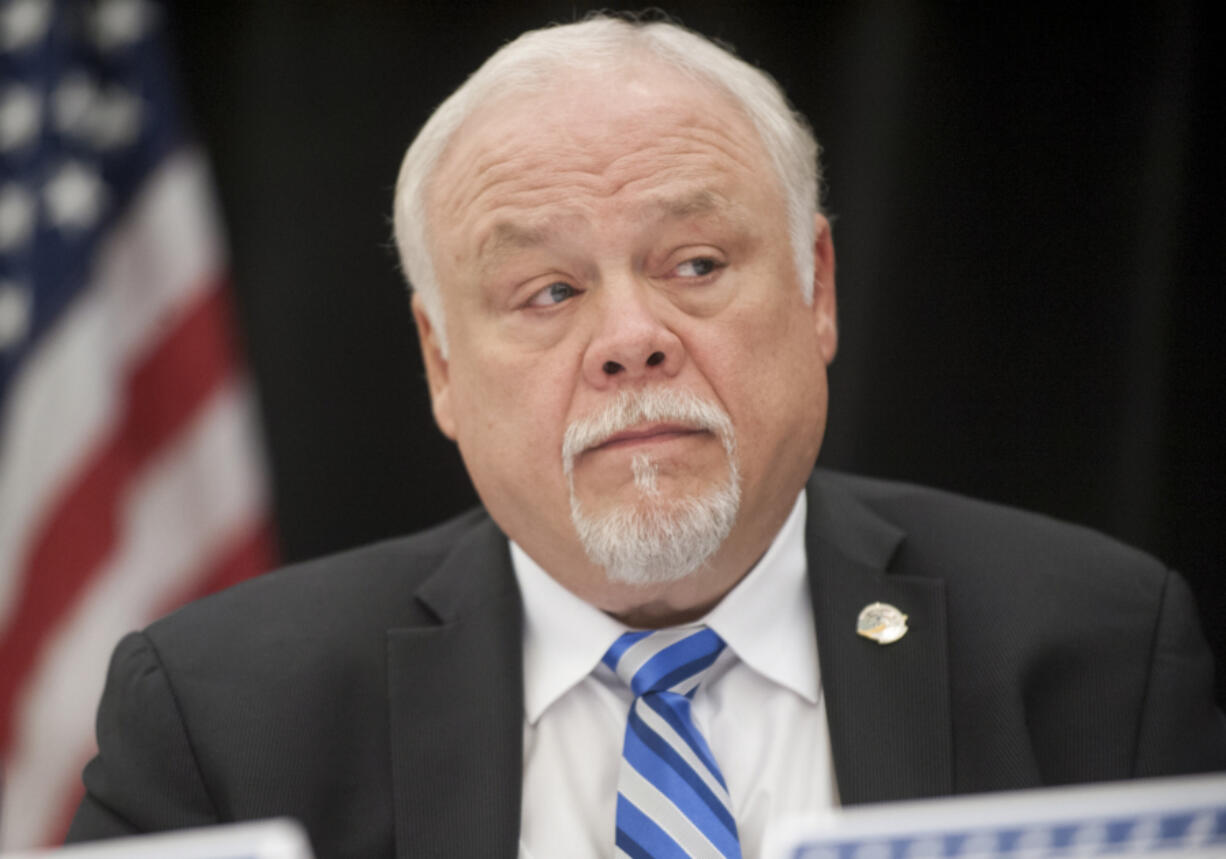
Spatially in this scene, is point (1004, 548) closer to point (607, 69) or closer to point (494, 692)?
point (494, 692)

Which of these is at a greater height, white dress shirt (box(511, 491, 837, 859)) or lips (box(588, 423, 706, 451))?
lips (box(588, 423, 706, 451))

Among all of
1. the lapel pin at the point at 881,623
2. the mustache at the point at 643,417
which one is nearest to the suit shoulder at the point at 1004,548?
the lapel pin at the point at 881,623

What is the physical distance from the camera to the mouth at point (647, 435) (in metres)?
1.63

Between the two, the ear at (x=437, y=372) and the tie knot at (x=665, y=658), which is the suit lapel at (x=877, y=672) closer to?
the tie knot at (x=665, y=658)

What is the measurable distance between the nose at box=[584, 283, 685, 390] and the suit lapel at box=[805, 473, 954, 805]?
0.47m

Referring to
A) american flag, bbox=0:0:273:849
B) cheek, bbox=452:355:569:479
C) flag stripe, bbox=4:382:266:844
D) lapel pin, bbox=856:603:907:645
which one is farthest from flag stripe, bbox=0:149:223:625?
lapel pin, bbox=856:603:907:645

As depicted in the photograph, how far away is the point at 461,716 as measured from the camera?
70.4 inches

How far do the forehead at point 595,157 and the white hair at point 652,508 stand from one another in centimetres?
28

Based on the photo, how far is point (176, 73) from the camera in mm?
2914

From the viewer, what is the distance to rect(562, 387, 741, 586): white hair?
5.35 feet

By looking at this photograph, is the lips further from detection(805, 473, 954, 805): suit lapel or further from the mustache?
detection(805, 473, 954, 805): suit lapel

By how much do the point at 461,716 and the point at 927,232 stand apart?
1825 millimetres

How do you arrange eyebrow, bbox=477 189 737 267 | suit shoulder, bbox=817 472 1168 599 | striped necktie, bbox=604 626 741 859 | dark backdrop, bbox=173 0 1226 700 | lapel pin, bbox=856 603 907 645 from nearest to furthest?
striped necktie, bbox=604 626 741 859
eyebrow, bbox=477 189 737 267
lapel pin, bbox=856 603 907 645
suit shoulder, bbox=817 472 1168 599
dark backdrop, bbox=173 0 1226 700

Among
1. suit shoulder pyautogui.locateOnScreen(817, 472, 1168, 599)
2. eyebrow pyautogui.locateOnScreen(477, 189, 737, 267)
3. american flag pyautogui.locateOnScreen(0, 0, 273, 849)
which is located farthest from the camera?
american flag pyautogui.locateOnScreen(0, 0, 273, 849)
